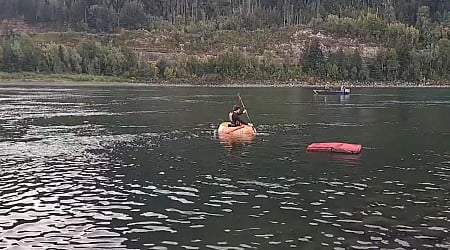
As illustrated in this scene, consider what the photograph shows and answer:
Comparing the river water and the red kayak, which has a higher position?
the red kayak

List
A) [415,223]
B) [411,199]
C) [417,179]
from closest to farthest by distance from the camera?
[415,223] → [411,199] → [417,179]

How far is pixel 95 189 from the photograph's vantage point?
1308 inches

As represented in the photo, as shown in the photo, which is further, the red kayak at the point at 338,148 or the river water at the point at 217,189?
the red kayak at the point at 338,148

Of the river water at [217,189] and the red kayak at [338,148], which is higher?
the red kayak at [338,148]

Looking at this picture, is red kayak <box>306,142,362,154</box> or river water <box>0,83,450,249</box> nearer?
river water <box>0,83,450,249</box>

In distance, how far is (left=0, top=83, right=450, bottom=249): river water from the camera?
80.0 ft

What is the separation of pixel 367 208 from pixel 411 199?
3.34m

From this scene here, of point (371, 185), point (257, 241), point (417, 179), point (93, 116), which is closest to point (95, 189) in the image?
point (257, 241)

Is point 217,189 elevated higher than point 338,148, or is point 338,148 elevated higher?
point 338,148

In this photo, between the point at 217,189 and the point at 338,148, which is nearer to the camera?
the point at 217,189

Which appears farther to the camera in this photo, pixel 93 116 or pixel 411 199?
pixel 93 116

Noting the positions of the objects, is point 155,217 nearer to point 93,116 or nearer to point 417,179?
point 417,179

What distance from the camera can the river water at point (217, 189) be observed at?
24391 mm

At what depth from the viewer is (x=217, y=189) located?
109 ft
